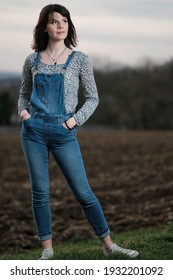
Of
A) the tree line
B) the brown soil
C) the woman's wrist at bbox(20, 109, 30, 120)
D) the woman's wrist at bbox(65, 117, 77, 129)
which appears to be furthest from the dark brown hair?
the tree line

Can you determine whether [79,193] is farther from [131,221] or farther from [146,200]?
[146,200]

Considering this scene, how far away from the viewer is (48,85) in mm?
4988

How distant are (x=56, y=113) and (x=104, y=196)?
25.8ft

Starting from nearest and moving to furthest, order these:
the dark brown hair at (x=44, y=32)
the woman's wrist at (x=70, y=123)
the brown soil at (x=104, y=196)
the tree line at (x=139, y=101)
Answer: the woman's wrist at (x=70, y=123)
the dark brown hair at (x=44, y=32)
the brown soil at (x=104, y=196)
the tree line at (x=139, y=101)

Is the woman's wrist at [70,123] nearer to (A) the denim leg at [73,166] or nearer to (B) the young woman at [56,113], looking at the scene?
(B) the young woman at [56,113]

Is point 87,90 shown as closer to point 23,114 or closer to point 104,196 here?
point 23,114

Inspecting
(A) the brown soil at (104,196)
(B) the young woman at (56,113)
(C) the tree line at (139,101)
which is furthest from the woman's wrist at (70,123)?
(C) the tree line at (139,101)

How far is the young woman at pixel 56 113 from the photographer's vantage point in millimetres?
4977

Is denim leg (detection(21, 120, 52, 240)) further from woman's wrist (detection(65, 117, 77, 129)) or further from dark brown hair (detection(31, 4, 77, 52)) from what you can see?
dark brown hair (detection(31, 4, 77, 52))

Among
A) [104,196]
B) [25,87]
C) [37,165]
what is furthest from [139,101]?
[37,165]

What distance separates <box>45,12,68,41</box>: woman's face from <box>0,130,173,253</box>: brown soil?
3.74 meters
